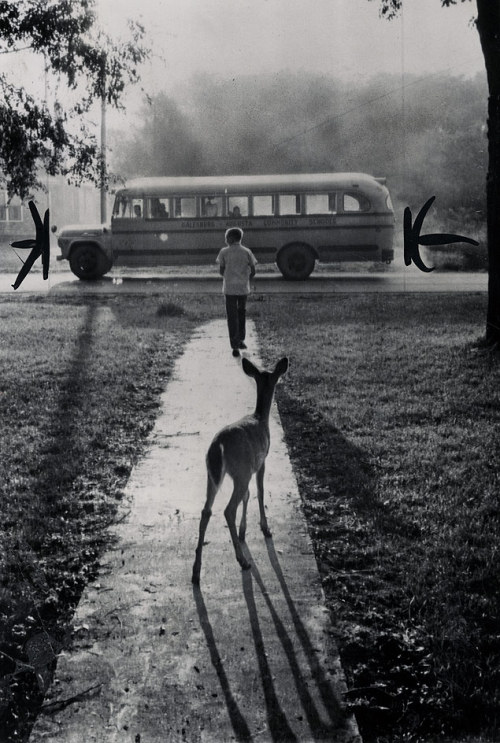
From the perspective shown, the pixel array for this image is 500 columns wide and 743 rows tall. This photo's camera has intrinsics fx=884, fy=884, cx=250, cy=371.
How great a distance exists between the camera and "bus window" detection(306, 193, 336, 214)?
20.8 meters

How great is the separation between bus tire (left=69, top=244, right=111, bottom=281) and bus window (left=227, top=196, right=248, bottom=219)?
3282 mm

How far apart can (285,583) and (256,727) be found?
122 cm

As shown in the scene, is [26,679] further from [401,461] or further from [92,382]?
[92,382]

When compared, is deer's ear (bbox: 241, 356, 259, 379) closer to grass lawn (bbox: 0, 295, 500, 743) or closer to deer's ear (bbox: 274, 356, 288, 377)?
deer's ear (bbox: 274, 356, 288, 377)

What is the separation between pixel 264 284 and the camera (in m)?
20.2

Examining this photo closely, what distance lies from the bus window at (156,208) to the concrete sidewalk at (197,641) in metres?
16.2

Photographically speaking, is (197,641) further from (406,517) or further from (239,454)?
(406,517)

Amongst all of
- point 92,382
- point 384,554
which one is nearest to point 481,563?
point 384,554

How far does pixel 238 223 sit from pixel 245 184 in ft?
3.06

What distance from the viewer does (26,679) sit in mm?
3365

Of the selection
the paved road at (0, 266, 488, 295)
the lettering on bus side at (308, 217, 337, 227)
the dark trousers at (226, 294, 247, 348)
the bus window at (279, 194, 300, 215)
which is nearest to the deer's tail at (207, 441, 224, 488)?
the dark trousers at (226, 294, 247, 348)

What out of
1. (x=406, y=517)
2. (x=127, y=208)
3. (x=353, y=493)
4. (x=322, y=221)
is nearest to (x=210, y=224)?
(x=127, y=208)

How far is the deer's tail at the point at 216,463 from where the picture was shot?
12.7 feet

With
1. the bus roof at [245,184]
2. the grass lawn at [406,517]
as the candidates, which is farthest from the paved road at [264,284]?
the grass lawn at [406,517]
